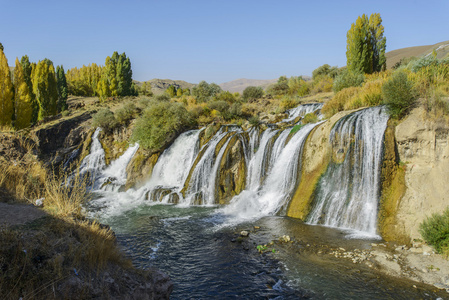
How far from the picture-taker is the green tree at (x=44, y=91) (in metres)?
34.6

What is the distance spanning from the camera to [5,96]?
26.2 m

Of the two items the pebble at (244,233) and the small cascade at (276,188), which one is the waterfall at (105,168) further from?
the pebble at (244,233)

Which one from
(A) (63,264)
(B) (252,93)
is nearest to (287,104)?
(B) (252,93)

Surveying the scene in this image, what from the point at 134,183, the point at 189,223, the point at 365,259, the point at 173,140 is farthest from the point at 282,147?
the point at 134,183

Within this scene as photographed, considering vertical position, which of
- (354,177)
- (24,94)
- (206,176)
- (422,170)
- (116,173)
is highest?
(24,94)

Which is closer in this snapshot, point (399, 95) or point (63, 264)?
point (63, 264)

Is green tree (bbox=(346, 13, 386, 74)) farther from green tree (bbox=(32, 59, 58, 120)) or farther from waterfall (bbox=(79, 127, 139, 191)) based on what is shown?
green tree (bbox=(32, 59, 58, 120))

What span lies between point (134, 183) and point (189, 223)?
8.34m

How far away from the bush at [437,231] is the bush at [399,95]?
13.9 feet

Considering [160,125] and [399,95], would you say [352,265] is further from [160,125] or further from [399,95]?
[160,125]

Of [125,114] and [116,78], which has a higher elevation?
[116,78]

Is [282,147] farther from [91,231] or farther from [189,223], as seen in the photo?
[91,231]

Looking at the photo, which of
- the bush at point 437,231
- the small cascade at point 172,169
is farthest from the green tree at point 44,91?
the bush at point 437,231

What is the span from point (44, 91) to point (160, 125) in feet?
79.5
